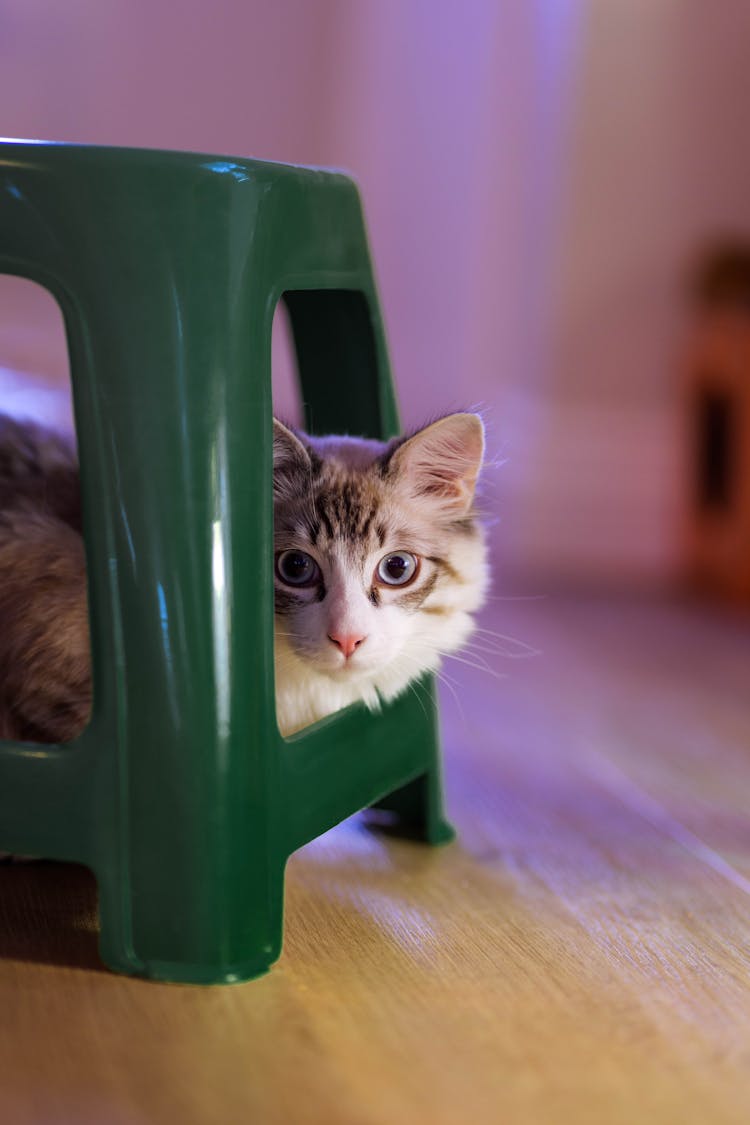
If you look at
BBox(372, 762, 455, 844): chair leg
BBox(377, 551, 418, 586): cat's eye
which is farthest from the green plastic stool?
BBox(372, 762, 455, 844): chair leg

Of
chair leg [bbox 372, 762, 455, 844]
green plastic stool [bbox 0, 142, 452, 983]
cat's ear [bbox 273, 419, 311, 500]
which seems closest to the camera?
green plastic stool [bbox 0, 142, 452, 983]

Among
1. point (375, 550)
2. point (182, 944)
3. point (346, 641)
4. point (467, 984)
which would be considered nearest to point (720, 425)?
point (375, 550)

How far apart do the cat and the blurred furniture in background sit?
204 cm

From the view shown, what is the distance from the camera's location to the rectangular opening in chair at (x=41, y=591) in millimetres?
1150

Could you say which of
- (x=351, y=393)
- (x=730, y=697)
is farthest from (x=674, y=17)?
(x=351, y=393)

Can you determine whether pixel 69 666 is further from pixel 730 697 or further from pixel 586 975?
pixel 730 697

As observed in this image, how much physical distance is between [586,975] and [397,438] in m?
0.57

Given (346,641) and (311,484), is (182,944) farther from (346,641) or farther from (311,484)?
(311,484)

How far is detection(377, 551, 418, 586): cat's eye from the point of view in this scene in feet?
4.17

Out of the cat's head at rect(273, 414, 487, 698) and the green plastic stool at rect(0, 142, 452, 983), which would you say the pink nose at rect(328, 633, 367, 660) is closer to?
the cat's head at rect(273, 414, 487, 698)

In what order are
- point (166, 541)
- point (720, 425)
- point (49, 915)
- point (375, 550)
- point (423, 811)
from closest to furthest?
point (166, 541) < point (49, 915) < point (375, 550) < point (423, 811) < point (720, 425)

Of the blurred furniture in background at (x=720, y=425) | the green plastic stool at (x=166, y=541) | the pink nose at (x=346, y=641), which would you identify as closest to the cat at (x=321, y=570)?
the pink nose at (x=346, y=641)

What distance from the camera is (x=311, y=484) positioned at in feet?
4.19

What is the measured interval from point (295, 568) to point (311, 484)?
0.31 feet
